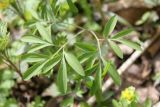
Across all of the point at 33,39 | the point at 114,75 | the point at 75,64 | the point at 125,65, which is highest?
the point at 33,39

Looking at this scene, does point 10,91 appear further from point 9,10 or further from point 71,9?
point 71,9

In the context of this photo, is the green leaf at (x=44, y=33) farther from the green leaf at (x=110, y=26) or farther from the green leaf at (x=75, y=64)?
the green leaf at (x=110, y=26)

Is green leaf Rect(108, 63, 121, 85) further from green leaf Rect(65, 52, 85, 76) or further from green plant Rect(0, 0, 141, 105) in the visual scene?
green leaf Rect(65, 52, 85, 76)

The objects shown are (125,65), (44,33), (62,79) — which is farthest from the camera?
(125,65)

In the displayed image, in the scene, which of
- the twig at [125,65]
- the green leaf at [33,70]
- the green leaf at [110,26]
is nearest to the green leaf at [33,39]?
the green leaf at [33,70]

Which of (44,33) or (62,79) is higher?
(44,33)

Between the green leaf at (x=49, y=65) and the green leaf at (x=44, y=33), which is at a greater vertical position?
the green leaf at (x=44, y=33)

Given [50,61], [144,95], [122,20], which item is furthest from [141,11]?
[50,61]

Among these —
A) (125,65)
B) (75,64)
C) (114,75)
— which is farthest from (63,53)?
(125,65)

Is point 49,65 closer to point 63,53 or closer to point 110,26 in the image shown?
point 63,53

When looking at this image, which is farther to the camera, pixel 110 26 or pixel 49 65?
pixel 110 26

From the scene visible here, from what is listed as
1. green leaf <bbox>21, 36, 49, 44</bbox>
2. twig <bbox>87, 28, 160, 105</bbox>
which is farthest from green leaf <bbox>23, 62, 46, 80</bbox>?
twig <bbox>87, 28, 160, 105</bbox>

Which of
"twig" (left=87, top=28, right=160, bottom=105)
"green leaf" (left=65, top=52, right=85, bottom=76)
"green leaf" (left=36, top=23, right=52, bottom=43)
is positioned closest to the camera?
"green leaf" (left=65, top=52, right=85, bottom=76)
